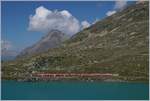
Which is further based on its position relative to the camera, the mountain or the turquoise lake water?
the mountain

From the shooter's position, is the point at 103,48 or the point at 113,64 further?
the point at 103,48

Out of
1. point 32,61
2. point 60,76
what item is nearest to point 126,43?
point 32,61

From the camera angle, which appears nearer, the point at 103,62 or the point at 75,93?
the point at 75,93

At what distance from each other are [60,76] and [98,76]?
47.1 feet

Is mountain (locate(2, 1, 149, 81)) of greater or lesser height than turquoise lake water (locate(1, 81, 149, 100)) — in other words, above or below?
above

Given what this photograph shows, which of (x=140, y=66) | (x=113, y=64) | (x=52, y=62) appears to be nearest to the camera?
(x=140, y=66)

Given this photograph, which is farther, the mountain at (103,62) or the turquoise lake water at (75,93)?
the mountain at (103,62)

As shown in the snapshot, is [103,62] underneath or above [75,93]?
above

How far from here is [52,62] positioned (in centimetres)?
16825

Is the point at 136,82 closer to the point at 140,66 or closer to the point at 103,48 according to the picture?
the point at 140,66

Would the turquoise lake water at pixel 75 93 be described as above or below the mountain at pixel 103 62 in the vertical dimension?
below

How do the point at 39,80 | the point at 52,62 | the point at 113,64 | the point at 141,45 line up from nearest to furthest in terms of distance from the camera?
the point at 39,80 → the point at 113,64 → the point at 52,62 → the point at 141,45

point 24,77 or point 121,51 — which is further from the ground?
point 121,51

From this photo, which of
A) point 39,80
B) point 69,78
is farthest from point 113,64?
point 39,80
